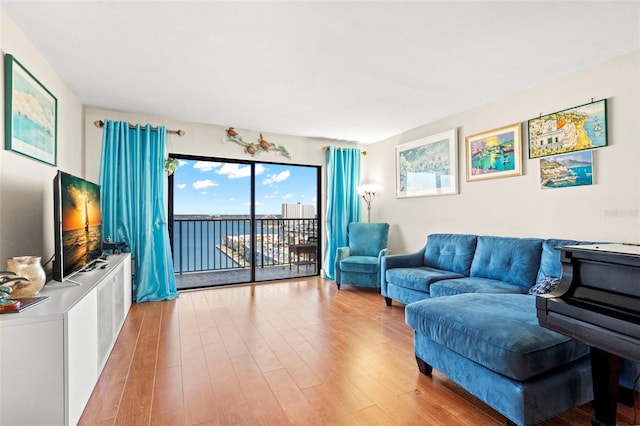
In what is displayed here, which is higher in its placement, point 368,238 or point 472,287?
point 368,238

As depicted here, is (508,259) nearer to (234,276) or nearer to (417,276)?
(417,276)

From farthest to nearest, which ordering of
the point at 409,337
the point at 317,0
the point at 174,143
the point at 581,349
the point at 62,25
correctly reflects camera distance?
1. the point at 174,143
2. the point at 409,337
3. the point at 62,25
4. the point at 317,0
5. the point at 581,349

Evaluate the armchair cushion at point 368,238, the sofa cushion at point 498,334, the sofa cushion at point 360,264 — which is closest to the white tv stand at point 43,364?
the sofa cushion at point 498,334

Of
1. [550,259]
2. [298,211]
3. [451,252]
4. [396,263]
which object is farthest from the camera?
[298,211]

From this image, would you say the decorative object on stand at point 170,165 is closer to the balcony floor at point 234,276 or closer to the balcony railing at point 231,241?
the balcony railing at point 231,241

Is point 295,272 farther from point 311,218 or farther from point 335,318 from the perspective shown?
point 335,318

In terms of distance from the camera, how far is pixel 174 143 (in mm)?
4121

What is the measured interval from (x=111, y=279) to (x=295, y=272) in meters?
3.54

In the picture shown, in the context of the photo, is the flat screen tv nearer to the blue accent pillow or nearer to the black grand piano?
the black grand piano

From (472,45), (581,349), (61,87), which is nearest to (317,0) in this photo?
(472,45)

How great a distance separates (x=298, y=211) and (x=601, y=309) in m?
4.87

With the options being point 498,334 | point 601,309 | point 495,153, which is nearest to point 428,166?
point 495,153

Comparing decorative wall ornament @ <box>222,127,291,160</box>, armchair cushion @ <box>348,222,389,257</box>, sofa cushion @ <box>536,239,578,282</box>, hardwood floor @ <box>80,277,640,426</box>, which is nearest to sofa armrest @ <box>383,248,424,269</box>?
hardwood floor @ <box>80,277,640,426</box>

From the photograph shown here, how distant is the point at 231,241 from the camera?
18.4 feet
